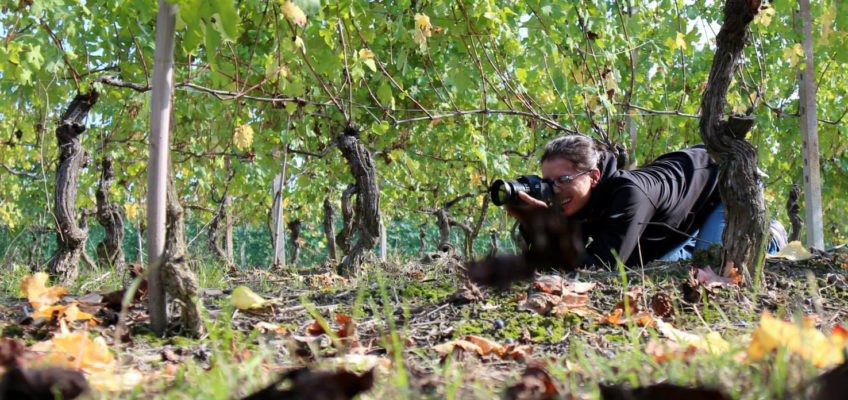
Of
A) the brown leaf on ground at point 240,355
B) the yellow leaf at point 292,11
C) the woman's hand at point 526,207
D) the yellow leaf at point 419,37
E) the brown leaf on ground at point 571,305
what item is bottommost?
the brown leaf on ground at point 571,305

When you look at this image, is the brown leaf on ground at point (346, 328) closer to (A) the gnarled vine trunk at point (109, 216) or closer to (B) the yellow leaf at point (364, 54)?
(B) the yellow leaf at point (364, 54)

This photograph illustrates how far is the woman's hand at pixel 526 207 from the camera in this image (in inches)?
107

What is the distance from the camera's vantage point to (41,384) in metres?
0.83

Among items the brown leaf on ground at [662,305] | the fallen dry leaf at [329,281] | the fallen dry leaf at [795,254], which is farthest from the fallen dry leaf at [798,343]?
the fallen dry leaf at [329,281]

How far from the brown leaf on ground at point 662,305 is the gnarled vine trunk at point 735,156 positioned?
40cm

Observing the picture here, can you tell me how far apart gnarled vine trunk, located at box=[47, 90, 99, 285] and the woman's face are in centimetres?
287

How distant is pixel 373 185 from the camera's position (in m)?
3.70

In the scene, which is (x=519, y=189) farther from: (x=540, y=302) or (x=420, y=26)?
(x=420, y=26)

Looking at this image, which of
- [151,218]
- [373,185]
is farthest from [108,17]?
[151,218]

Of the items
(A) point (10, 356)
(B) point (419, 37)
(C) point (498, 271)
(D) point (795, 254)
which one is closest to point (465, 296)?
(C) point (498, 271)

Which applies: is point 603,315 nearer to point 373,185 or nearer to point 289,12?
point 289,12

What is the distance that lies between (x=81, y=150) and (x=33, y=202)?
7551mm

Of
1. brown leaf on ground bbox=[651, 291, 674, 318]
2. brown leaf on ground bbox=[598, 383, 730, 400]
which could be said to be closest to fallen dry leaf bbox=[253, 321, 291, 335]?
brown leaf on ground bbox=[598, 383, 730, 400]

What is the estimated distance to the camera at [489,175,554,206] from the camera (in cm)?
267
